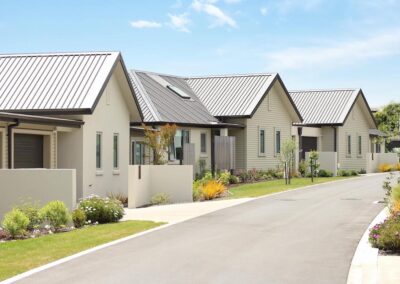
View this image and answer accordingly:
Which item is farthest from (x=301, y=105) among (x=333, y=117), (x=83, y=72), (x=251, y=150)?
(x=83, y=72)

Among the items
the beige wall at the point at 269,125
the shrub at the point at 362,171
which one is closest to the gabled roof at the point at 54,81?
the beige wall at the point at 269,125

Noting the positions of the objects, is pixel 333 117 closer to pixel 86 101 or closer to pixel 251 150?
pixel 251 150

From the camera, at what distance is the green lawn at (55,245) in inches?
491

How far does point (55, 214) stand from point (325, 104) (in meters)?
35.9

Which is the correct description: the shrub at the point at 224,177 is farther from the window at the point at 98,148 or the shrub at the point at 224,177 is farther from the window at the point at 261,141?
the window at the point at 98,148

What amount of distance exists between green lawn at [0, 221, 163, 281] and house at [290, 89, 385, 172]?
3112cm

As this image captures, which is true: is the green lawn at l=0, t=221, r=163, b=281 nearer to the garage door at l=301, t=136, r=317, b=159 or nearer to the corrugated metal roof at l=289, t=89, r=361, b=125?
the corrugated metal roof at l=289, t=89, r=361, b=125

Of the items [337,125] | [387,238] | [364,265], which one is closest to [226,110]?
[337,125]

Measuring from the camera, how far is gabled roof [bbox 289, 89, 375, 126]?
163 ft

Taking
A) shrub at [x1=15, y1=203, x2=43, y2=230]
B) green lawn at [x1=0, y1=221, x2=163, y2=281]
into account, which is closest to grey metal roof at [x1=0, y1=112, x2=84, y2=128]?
shrub at [x1=15, y1=203, x2=43, y2=230]

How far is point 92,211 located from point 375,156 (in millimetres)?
39454

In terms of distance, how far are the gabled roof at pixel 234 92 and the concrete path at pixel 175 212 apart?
50.5ft

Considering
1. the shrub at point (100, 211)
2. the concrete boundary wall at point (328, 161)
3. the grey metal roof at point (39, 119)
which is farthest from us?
the concrete boundary wall at point (328, 161)

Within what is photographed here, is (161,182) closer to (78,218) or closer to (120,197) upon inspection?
(120,197)
